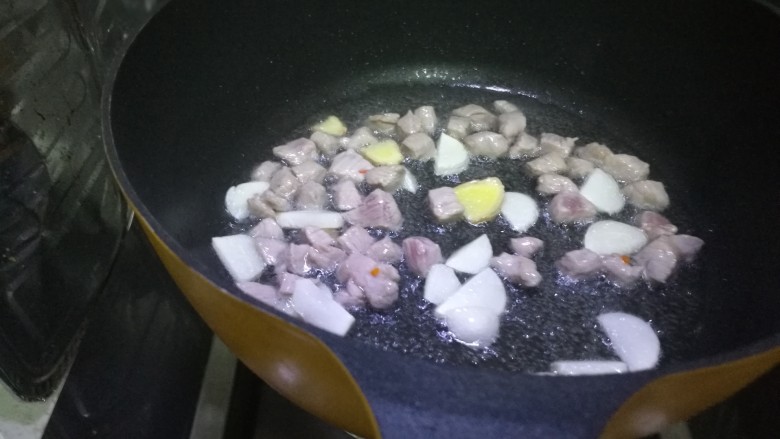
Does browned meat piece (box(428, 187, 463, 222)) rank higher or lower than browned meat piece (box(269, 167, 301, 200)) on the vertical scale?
higher

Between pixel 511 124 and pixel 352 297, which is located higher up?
pixel 511 124

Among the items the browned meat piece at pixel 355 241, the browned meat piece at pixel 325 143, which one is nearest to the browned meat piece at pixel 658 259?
the browned meat piece at pixel 355 241

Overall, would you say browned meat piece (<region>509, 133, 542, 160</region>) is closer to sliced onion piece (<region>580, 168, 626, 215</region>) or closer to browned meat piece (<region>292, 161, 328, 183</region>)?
sliced onion piece (<region>580, 168, 626, 215</region>)

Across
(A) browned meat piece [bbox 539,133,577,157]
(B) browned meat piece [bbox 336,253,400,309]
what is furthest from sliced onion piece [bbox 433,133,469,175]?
(B) browned meat piece [bbox 336,253,400,309]

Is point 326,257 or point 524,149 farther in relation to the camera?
point 524,149

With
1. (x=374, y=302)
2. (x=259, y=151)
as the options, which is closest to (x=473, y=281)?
(x=374, y=302)

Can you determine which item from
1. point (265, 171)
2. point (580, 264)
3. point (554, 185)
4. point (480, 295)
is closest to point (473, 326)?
point (480, 295)

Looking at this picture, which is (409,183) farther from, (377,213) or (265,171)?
(265,171)
